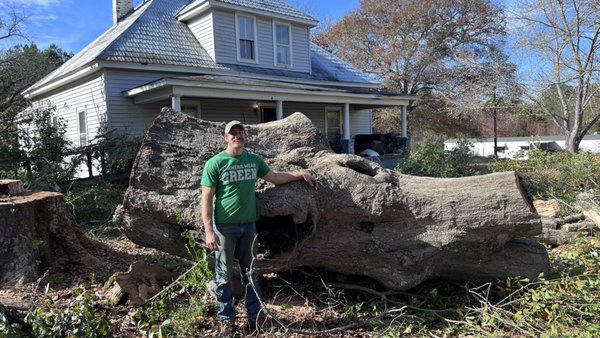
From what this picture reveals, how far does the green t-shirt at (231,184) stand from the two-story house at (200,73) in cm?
880

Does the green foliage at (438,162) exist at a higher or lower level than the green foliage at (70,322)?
higher

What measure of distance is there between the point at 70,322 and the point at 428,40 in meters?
28.5

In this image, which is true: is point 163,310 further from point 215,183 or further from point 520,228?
point 520,228

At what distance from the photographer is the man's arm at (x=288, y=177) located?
3.37 meters

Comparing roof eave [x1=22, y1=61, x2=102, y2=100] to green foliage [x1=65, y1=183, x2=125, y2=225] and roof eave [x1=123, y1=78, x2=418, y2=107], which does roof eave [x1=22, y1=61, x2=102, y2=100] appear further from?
green foliage [x1=65, y1=183, x2=125, y2=225]

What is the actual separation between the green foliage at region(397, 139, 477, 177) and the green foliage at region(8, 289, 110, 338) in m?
8.46

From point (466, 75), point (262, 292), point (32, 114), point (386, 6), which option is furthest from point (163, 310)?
point (386, 6)

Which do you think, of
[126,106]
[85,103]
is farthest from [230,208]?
[85,103]

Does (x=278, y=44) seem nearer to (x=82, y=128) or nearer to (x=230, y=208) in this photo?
(x=82, y=128)

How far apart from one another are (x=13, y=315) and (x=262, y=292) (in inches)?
78.0

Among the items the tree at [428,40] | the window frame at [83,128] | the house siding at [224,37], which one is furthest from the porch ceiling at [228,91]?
the tree at [428,40]

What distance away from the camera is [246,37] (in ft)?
51.8

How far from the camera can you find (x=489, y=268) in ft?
12.3

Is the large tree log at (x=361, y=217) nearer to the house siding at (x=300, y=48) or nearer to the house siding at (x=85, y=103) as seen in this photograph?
the house siding at (x=85, y=103)
